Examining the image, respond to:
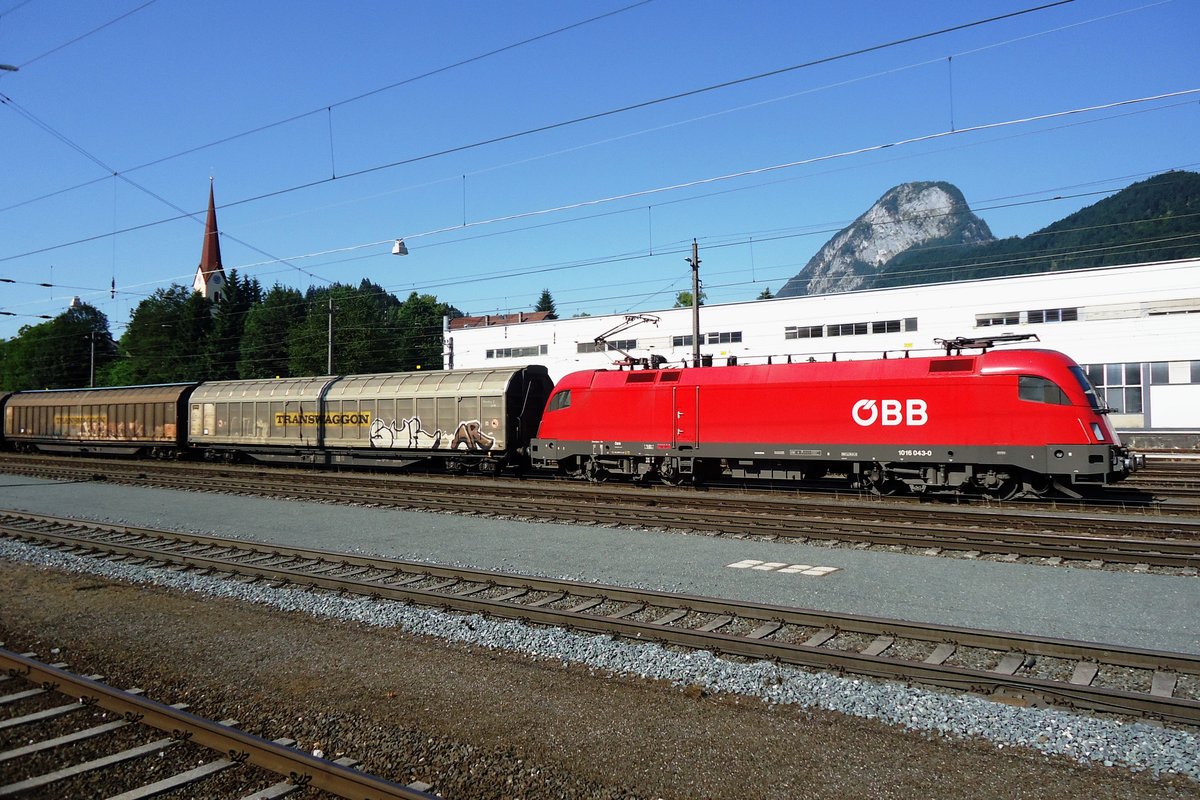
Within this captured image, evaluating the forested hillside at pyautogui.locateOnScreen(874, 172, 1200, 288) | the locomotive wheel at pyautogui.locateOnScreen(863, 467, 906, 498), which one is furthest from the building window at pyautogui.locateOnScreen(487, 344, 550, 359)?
the forested hillside at pyautogui.locateOnScreen(874, 172, 1200, 288)

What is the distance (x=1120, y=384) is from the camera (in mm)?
37031

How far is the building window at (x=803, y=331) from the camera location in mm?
43156

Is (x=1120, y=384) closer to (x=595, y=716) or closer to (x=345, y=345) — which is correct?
(x=595, y=716)

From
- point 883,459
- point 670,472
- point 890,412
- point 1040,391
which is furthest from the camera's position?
point 670,472

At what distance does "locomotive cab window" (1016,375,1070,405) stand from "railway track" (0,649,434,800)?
50.6ft

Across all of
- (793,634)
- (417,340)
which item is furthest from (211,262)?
(793,634)

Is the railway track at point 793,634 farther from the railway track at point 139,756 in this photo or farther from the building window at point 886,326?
the building window at point 886,326

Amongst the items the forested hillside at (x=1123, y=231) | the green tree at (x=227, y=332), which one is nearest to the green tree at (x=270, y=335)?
the green tree at (x=227, y=332)

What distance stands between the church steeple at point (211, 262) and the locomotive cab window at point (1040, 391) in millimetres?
89387

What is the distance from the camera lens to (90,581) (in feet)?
36.1

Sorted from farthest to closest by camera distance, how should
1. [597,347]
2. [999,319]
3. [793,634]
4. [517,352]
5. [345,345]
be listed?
[345,345] → [517,352] → [597,347] → [999,319] → [793,634]

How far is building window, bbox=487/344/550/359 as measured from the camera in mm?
52625

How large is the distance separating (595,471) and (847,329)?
25.2m

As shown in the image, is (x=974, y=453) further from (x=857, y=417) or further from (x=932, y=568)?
(x=932, y=568)
